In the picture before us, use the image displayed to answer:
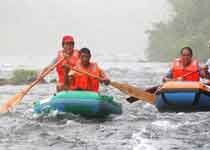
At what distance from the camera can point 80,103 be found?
13.1 metres

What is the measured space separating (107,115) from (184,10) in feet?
128

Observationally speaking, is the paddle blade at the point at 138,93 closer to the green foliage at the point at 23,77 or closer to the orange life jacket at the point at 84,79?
the orange life jacket at the point at 84,79

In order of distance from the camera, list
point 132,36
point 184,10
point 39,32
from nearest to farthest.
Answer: point 184,10 < point 39,32 < point 132,36

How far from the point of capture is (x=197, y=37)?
4794 centimetres

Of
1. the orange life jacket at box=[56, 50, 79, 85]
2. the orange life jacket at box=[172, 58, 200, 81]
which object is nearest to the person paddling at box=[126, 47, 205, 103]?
the orange life jacket at box=[172, 58, 200, 81]

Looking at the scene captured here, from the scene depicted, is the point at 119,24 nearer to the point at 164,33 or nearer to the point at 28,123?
the point at 164,33

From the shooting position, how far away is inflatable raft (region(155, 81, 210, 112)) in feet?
41.8

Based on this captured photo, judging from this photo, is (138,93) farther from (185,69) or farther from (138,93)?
(185,69)

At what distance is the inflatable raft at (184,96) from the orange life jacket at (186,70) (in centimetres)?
106

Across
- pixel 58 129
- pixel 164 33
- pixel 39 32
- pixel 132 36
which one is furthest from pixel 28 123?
pixel 132 36

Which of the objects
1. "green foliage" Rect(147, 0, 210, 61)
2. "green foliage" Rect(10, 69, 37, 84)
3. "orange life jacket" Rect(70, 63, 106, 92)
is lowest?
"green foliage" Rect(10, 69, 37, 84)

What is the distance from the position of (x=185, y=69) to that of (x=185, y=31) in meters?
39.3

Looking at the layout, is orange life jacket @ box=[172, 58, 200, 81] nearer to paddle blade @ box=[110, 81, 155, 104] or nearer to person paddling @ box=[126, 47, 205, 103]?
person paddling @ box=[126, 47, 205, 103]

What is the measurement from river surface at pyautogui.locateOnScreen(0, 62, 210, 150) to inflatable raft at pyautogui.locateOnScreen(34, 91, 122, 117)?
0.66 feet
